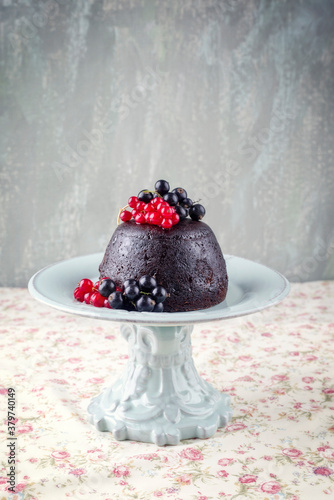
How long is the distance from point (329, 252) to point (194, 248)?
281cm

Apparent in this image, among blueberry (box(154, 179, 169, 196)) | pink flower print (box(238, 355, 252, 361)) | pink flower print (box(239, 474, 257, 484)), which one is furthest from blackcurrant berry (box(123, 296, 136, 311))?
pink flower print (box(238, 355, 252, 361))

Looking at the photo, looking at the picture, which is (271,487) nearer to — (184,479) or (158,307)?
(184,479)

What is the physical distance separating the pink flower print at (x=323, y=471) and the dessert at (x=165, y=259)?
26.5 inches

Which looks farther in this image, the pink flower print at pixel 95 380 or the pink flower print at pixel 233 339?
the pink flower print at pixel 233 339

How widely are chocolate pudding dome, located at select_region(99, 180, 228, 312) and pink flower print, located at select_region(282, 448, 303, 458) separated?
22.8 inches

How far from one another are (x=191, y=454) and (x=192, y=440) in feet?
0.37

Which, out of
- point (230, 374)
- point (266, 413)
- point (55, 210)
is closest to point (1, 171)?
point (55, 210)

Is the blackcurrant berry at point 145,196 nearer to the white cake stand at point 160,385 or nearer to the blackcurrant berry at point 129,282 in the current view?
the blackcurrant berry at point 129,282

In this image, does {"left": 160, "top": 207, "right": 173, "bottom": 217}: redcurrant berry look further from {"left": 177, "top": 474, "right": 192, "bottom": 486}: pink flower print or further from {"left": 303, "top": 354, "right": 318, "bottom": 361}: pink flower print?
{"left": 303, "top": 354, "right": 318, "bottom": 361}: pink flower print

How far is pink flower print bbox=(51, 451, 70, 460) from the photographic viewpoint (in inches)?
79.4

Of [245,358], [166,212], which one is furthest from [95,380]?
[166,212]

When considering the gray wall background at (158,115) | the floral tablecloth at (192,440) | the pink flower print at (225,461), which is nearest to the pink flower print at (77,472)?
the floral tablecloth at (192,440)

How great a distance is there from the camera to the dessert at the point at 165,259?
6.93 ft

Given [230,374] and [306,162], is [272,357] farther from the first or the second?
[306,162]
